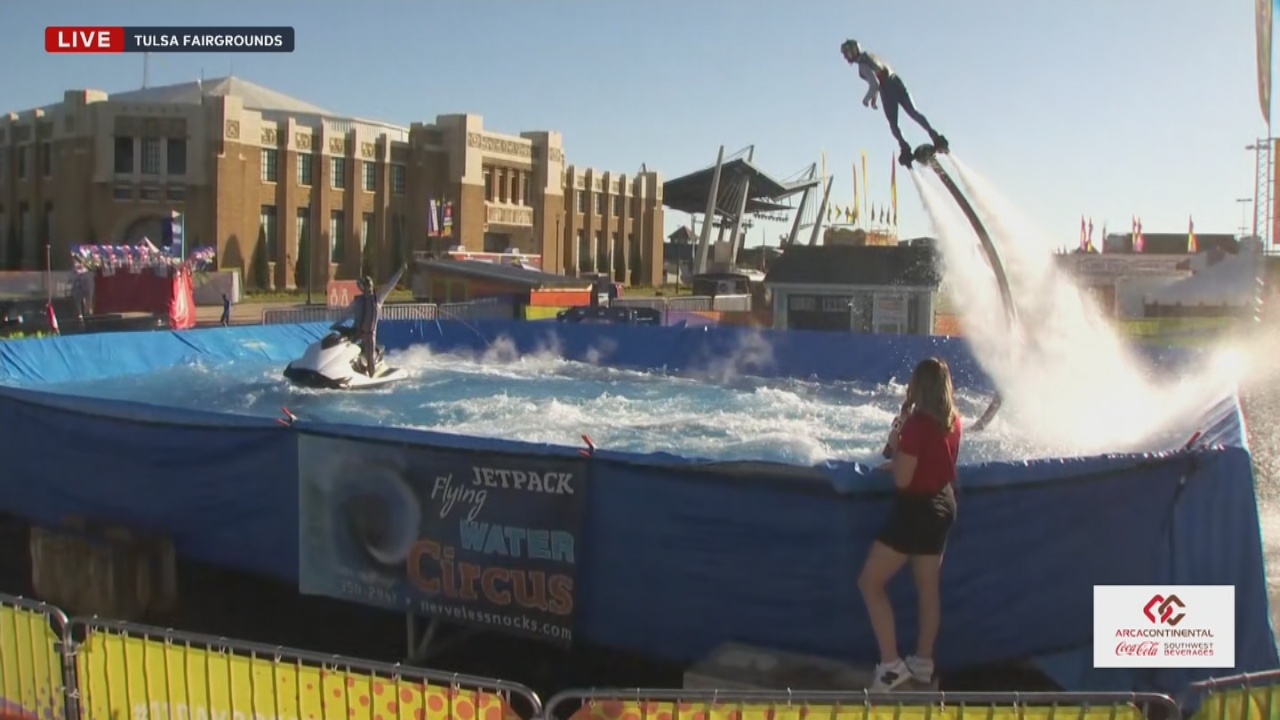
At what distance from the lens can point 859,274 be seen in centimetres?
2902

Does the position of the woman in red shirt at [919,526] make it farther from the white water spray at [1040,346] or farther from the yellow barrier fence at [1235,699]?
the white water spray at [1040,346]

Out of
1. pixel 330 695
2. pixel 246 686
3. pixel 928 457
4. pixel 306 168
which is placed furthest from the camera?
pixel 306 168

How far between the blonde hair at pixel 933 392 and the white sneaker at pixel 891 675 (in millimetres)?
1277

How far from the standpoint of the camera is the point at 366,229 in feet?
216

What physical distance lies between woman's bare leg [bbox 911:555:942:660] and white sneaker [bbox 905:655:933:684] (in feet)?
0.09

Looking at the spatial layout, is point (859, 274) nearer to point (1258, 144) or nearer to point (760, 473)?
point (1258, 144)

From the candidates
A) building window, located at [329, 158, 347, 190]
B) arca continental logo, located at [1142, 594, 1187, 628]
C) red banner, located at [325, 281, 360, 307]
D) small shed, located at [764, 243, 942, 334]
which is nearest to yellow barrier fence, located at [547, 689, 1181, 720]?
arca continental logo, located at [1142, 594, 1187, 628]

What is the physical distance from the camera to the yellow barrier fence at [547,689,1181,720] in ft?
13.5

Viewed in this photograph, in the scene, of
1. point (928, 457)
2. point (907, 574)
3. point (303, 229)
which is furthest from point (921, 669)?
point (303, 229)

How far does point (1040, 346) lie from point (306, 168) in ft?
180

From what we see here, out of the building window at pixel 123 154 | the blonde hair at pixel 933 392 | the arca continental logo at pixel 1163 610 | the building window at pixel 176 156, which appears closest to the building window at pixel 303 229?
the building window at pixel 176 156

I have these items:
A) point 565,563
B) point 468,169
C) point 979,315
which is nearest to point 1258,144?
point 979,315

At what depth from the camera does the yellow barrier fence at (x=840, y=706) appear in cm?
410

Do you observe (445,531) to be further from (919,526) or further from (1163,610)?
(1163,610)
